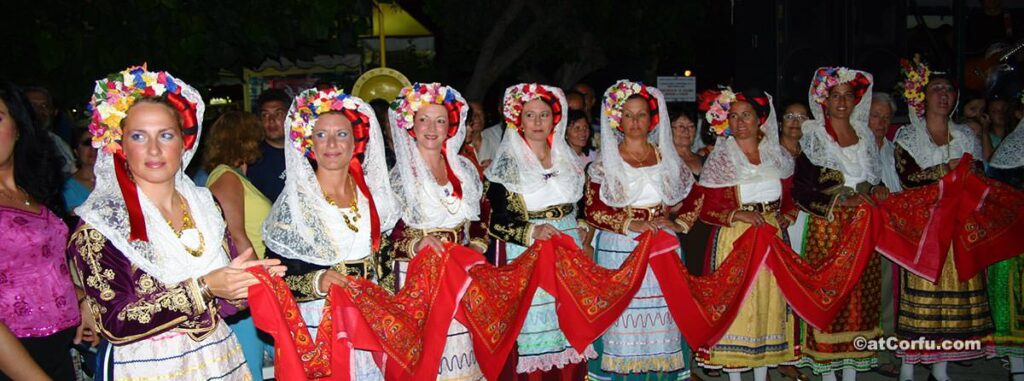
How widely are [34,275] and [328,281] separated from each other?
3.73 feet

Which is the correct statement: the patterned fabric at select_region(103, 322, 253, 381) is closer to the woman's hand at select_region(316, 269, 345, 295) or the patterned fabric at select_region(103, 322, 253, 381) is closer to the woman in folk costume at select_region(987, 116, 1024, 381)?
the woman's hand at select_region(316, 269, 345, 295)

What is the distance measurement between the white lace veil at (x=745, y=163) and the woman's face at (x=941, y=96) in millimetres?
1241

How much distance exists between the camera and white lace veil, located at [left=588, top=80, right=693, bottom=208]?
5309 mm

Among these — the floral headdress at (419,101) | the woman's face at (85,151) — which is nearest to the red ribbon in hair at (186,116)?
the floral headdress at (419,101)

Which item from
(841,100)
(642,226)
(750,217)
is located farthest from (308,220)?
(841,100)

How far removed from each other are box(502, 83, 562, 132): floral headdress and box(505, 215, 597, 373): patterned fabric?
640 mm

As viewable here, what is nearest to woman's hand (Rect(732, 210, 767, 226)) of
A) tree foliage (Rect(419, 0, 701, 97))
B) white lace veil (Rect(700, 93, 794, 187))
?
white lace veil (Rect(700, 93, 794, 187))

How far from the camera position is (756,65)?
30.4 feet

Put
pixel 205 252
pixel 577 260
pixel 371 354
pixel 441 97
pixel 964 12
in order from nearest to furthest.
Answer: pixel 205 252
pixel 371 354
pixel 441 97
pixel 577 260
pixel 964 12

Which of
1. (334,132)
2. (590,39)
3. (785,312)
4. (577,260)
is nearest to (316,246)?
(334,132)

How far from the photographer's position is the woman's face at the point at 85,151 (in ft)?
16.6

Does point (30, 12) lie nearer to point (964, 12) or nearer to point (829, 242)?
point (829, 242)

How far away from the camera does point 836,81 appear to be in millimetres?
5848

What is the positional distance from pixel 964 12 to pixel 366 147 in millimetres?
6794
